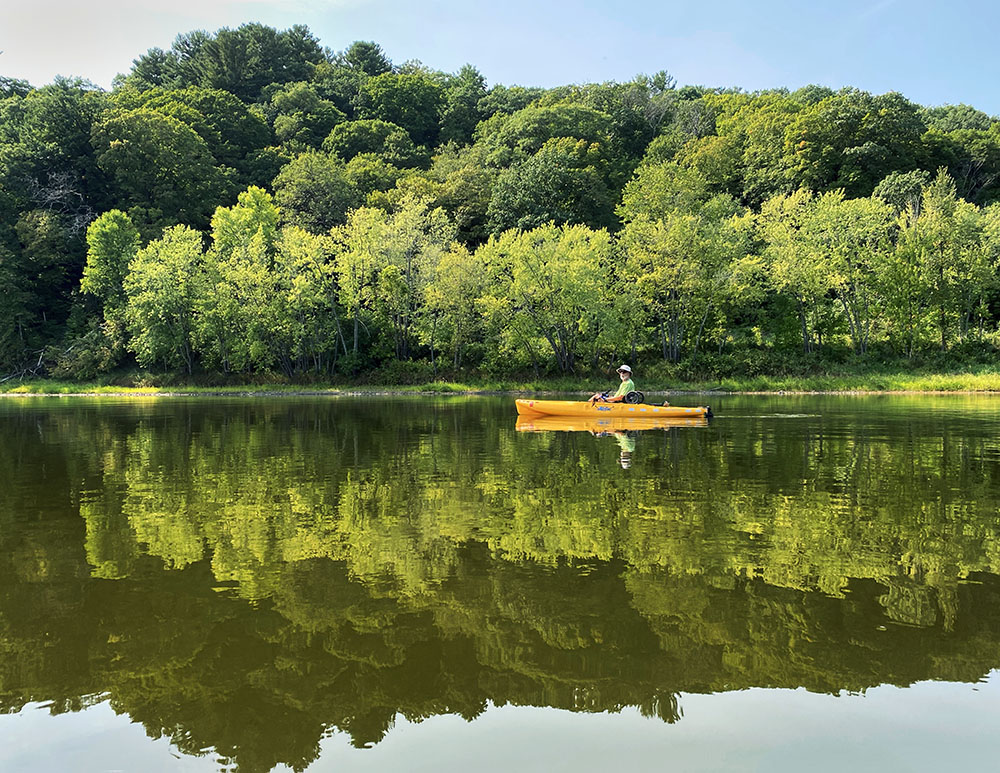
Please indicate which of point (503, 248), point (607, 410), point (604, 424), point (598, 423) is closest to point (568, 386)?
point (503, 248)

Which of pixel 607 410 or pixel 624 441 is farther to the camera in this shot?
pixel 607 410

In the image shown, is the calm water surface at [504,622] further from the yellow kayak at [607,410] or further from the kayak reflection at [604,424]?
the yellow kayak at [607,410]

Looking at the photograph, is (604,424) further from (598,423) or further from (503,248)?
(503,248)

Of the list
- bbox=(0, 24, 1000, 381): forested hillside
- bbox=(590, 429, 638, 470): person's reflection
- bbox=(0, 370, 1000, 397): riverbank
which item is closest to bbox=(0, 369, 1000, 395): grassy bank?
bbox=(0, 370, 1000, 397): riverbank

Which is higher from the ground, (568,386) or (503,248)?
(503,248)

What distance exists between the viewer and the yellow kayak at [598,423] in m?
24.3

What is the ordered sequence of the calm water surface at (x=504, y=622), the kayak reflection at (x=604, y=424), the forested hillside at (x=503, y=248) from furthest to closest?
the forested hillside at (x=503, y=248)
the kayak reflection at (x=604, y=424)
the calm water surface at (x=504, y=622)

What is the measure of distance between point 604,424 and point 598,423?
0.27 m

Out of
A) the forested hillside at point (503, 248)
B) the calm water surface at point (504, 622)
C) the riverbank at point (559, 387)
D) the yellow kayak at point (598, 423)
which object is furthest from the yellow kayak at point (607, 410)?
the forested hillside at point (503, 248)

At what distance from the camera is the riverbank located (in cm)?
4334

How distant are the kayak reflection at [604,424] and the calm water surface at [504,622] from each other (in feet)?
32.8

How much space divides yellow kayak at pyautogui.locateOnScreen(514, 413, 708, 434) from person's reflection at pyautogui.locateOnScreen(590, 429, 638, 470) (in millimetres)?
314

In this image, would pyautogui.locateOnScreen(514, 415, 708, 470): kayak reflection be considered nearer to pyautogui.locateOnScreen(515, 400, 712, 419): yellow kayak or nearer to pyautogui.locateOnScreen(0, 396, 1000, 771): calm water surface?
pyautogui.locateOnScreen(515, 400, 712, 419): yellow kayak

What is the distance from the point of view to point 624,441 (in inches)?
809
